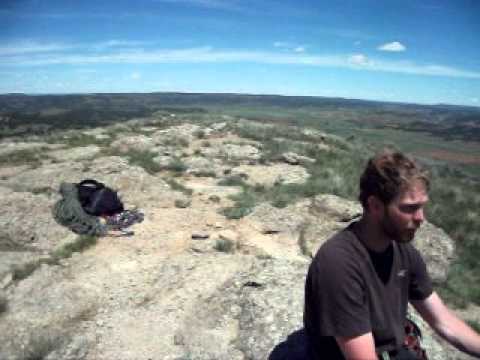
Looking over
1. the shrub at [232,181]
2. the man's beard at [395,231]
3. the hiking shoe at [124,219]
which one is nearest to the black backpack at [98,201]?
the hiking shoe at [124,219]

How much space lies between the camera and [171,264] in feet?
22.5

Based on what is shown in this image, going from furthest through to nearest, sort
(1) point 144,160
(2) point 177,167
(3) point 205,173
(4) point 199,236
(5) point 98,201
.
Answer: (1) point 144,160, (2) point 177,167, (3) point 205,173, (5) point 98,201, (4) point 199,236

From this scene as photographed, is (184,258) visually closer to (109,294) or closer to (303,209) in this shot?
(109,294)

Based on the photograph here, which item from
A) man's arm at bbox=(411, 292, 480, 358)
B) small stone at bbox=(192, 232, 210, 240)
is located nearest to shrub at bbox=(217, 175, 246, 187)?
small stone at bbox=(192, 232, 210, 240)

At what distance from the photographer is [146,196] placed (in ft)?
34.4

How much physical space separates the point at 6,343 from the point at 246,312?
9.81 ft

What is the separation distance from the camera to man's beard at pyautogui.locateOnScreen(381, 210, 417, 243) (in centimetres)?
241

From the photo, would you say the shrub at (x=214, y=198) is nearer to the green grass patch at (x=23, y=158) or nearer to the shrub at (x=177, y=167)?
the shrub at (x=177, y=167)

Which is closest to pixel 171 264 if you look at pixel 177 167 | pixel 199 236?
pixel 199 236

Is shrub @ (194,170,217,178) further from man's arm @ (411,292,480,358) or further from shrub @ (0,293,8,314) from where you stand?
man's arm @ (411,292,480,358)

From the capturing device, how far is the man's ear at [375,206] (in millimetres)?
2449

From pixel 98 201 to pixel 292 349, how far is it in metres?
6.33

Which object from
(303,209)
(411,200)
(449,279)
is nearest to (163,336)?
(411,200)

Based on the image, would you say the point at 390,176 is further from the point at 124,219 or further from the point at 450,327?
the point at 124,219
